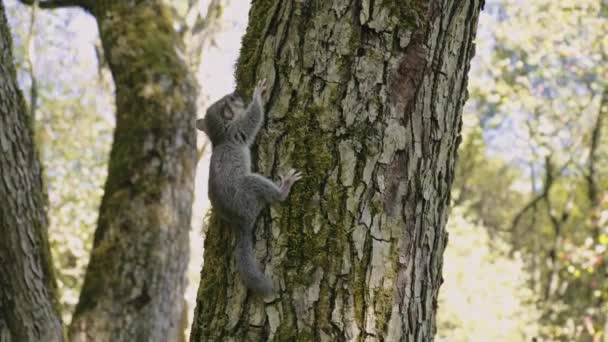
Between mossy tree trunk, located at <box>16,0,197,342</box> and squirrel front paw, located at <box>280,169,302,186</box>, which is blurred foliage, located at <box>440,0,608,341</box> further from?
squirrel front paw, located at <box>280,169,302,186</box>

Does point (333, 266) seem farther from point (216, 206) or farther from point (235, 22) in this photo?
point (235, 22)

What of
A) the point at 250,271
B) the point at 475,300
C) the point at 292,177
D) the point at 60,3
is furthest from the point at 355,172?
the point at 475,300

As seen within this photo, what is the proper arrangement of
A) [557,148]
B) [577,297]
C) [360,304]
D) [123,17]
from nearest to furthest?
[360,304], [123,17], [557,148], [577,297]

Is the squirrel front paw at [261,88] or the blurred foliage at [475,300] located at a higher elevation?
the blurred foliage at [475,300]

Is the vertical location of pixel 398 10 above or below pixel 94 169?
below

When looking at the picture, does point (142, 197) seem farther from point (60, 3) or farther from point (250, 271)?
point (250, 271)

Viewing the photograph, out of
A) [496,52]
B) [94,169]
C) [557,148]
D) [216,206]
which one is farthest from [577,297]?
[216,206]

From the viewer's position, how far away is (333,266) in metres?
1.71

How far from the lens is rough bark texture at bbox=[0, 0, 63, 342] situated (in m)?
3.30

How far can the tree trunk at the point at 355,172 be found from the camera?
5.62 ft

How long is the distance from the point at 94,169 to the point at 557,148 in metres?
11.7

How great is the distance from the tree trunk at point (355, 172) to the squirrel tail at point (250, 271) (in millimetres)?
29

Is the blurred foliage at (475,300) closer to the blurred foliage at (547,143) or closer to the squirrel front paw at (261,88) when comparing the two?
the blurred foliage at (547,143)

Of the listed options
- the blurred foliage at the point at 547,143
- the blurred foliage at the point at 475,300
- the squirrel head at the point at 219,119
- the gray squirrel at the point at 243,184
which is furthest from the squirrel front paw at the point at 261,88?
the blurred foliage at the point at 475,300
